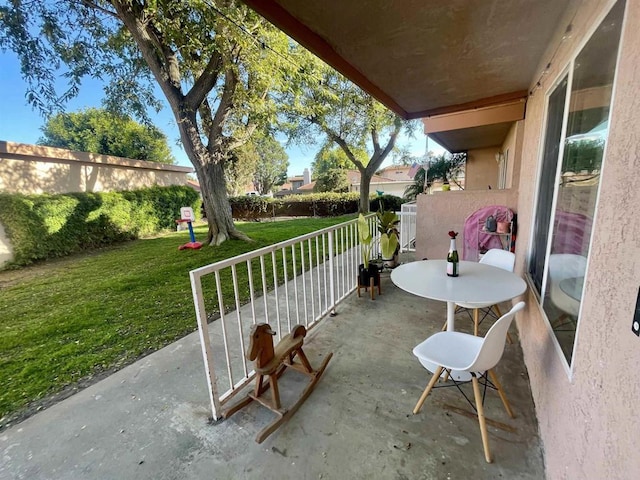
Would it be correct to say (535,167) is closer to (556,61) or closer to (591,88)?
(556,61)

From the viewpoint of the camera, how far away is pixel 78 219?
7.54 m

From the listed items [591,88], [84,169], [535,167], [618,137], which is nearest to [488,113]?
[535,167]

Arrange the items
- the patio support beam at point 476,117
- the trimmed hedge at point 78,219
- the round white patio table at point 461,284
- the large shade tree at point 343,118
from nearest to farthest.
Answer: the round white patio table at point 461,284, the patio support beam at point 476,117, the trimmed hedge at point 78,219, the large shade tree at point 343,118

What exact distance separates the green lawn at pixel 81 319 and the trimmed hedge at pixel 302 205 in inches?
359

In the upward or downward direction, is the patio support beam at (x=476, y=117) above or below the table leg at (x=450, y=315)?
above

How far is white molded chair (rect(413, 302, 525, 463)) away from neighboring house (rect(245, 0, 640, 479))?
258 mm

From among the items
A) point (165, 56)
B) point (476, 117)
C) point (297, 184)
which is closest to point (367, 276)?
point (476, 117)

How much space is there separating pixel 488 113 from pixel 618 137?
10.3 feet

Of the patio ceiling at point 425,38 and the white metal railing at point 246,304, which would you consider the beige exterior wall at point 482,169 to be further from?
the patio ceiling at point 425,38

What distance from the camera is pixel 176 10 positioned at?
192 inches

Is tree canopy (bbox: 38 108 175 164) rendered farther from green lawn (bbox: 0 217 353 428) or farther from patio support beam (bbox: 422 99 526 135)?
patio support beam (bbox: 422 99 526 135)

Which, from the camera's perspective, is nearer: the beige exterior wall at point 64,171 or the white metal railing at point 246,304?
the white metal railing at point 246,304

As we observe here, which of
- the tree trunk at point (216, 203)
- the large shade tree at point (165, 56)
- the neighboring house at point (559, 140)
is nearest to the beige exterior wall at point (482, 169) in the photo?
the neighboring house at point (559, 140)

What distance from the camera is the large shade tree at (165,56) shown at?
4.92 meters
